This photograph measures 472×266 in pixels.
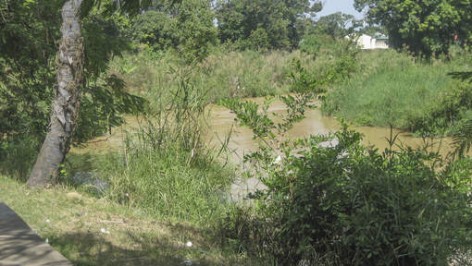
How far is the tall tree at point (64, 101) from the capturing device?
20.9ft

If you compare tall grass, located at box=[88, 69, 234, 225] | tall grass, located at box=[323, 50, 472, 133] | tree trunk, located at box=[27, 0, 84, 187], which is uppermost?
tree trunk, located at box=[27, 0, 84, 187]

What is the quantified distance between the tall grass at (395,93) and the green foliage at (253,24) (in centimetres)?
1618

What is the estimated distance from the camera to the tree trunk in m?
6.41

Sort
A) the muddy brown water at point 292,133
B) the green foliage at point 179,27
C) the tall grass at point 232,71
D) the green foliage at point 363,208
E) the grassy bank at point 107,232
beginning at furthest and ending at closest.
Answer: the green foliage at point 179,27, the tall grass at point 232,71, the muddy brown water at point 292,133, the green foliage at point 363,208, the grassy bank at point 107,232

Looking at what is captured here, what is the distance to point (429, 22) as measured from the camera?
1560 inches

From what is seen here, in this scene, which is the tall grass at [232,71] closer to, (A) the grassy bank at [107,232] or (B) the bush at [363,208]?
(A) the grassy bank at [107,232]

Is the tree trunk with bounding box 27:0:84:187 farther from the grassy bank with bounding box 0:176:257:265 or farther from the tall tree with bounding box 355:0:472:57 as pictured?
the tall tree with bounding box 355:0:472:57

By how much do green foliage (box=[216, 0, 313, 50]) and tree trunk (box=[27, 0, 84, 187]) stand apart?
28811 mm

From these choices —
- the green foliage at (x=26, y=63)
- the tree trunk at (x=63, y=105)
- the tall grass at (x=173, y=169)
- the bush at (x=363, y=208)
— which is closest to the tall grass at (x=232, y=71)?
the green foliage at (x=26, y=63)

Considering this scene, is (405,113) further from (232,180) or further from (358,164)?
(358,164)

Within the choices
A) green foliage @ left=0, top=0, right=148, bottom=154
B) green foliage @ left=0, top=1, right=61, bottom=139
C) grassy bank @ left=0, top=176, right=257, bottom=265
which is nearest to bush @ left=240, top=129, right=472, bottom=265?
grassy bank @ left=0, top=176, right=257, bottom=265

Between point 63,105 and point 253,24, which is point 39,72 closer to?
point 63,105

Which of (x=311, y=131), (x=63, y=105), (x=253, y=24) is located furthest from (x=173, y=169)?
(x=253, y=24)

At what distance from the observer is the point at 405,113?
16.3 meters
